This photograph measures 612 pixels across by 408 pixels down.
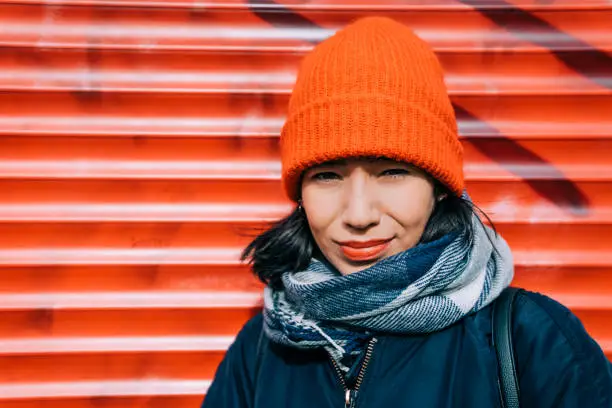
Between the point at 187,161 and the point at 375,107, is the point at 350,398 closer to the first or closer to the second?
the point at 375,107

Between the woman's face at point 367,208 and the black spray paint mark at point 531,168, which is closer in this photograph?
the woman's face at point 367,208

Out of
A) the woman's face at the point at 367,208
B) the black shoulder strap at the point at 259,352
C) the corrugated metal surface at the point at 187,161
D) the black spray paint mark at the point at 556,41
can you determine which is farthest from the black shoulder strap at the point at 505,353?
the black spray paint mark at the point at 556,41

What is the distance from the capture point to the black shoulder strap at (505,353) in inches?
55.4

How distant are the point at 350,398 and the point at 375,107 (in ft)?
2.89

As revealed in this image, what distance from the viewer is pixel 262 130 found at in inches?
98.3

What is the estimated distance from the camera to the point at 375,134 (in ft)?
4.97

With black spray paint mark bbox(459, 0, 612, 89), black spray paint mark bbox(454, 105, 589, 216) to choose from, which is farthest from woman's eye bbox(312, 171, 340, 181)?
black spray paint mark bbox(459, 0, 612, 89)

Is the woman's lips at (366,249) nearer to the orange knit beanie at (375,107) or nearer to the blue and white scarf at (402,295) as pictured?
the blue and white scarf at (402,295)

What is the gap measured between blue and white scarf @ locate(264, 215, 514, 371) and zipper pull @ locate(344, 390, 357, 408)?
0.24 feet

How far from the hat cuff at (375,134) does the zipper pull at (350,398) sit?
71cm

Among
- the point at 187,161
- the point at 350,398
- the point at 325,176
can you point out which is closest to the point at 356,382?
the point at 350,398

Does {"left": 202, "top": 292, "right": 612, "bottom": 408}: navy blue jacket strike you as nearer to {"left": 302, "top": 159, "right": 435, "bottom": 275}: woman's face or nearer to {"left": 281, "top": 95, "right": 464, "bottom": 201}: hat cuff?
{"left": 302, "top": 159, "right": 435, "bottom": 275}: woman's face

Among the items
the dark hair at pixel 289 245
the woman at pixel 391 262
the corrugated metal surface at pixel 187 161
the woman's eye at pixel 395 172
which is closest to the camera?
the woman at pixel 391 262

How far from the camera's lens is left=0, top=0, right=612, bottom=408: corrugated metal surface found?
2.45 metres
